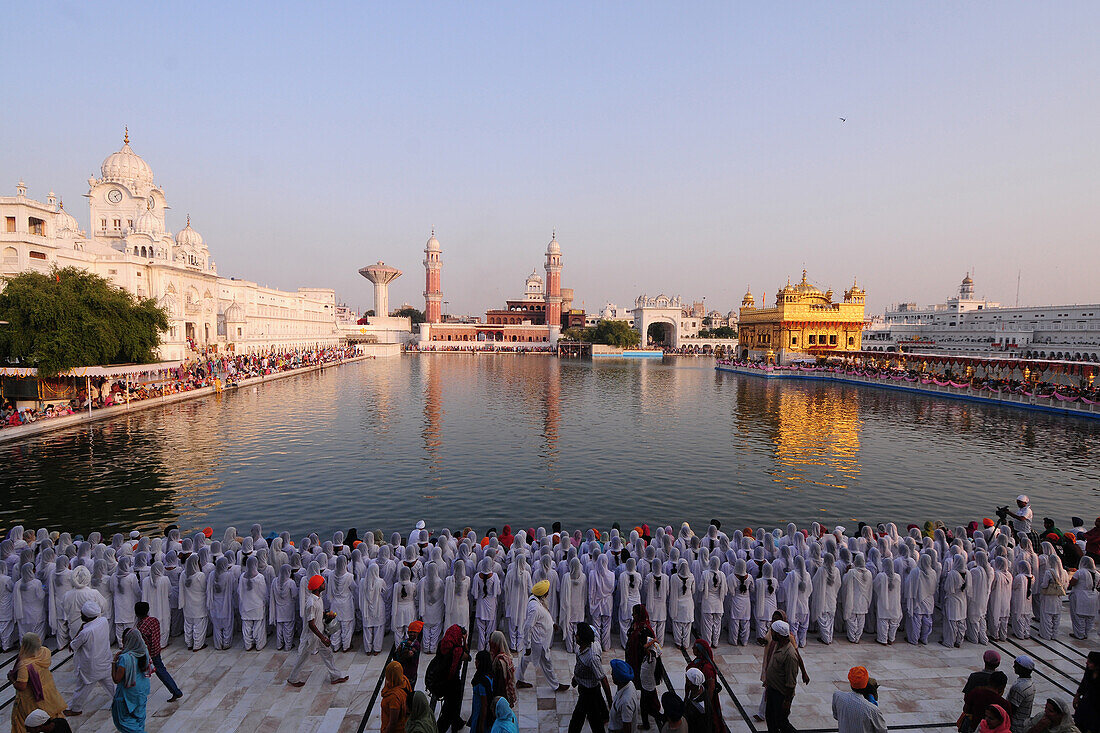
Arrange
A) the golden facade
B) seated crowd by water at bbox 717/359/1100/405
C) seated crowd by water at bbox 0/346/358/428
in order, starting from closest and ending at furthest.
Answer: seated crowd by water at bbox 0/346/358/428 < seated crowd by water at bbox 717/359/1100/405 < the golden facade

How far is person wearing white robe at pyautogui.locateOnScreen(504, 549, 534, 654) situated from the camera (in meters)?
6.39

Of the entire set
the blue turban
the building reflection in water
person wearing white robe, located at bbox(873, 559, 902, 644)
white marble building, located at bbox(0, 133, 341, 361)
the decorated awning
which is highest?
white marble building, located at bbox(0, 133, 341, 361)

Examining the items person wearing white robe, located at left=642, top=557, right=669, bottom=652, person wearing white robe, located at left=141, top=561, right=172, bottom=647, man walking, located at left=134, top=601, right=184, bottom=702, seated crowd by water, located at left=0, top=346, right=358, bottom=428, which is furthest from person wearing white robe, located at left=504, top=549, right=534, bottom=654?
seated crowd by water, located at left=0, top=346, right=358, bottom=428

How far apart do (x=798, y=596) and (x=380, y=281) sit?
98.7 m

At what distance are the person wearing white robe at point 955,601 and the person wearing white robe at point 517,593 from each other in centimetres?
493

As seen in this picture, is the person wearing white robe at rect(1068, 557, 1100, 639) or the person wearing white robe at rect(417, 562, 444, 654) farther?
the person wearing white robe at rect(1068, 557, 1100, 639)

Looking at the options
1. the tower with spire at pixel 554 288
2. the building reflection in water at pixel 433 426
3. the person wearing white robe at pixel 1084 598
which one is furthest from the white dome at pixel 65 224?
the tower with spire at pixel 554 288

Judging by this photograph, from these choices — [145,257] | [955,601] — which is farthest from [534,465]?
[145,257]

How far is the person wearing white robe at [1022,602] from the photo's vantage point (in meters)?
6.66

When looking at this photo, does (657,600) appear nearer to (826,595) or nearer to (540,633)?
(540,633)

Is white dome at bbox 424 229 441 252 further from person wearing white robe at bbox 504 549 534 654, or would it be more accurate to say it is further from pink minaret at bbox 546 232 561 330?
person wearing white robe at bbox 504 549 534 654

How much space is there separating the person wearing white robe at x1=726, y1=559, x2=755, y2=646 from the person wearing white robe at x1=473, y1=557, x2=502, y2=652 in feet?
8.98

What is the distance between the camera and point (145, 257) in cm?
4006

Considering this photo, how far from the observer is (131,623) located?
20.7ft
